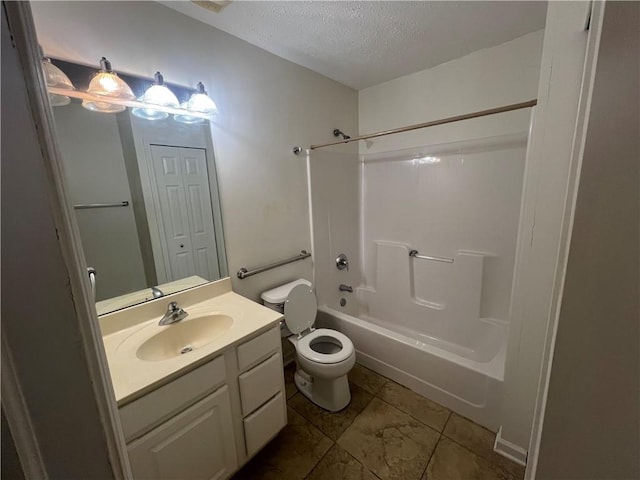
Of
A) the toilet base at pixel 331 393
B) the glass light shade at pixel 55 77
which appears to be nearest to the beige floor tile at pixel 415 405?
the toilet base at pixel 331 393

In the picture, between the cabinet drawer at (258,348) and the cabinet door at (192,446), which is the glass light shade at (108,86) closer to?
the cabinet drawer at (258,348)

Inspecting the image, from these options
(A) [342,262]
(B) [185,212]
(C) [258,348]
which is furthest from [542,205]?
(B) [185,212]

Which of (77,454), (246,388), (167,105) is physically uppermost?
(167,105)

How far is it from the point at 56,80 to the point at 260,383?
155 cm

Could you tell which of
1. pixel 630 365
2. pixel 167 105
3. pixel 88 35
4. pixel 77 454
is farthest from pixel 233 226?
pixel 630 365

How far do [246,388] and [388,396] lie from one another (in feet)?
3.46

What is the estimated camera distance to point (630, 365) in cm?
32

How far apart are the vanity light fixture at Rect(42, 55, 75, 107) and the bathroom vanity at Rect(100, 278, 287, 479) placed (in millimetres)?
929

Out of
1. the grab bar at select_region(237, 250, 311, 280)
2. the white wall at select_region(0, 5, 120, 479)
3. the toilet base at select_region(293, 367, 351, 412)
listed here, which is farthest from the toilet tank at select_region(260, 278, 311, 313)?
the white wall at select_region(0, 5, 120, 479)

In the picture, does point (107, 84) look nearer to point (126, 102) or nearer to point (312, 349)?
point (126, 102)

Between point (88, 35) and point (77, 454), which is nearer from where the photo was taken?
point (77, 454)

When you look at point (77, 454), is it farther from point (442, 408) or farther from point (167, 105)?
point (442, 408)

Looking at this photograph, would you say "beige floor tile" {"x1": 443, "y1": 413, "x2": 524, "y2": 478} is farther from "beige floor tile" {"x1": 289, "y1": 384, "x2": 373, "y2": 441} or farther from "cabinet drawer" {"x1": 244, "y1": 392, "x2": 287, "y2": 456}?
"cabinet drawer" {"x1": 244, "y1": 392, "x2": 287, "y2": 456}

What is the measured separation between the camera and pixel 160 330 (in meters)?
1.28
